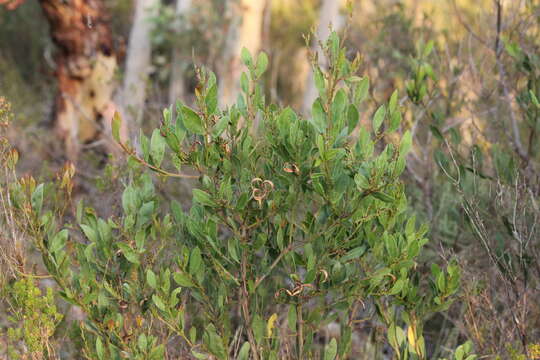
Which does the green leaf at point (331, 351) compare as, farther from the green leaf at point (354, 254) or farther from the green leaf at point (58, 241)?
the green leaf at point (58, 241)

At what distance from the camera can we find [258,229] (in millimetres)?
2797

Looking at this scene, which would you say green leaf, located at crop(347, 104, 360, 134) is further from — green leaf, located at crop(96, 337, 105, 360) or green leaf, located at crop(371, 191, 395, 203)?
green leaf, located at crop(96, 337, 105, 360)

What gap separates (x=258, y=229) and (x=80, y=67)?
4139mm

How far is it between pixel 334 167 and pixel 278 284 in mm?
800

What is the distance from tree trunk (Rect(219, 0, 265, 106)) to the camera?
9.62 metres

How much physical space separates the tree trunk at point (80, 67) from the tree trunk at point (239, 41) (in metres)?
3.06

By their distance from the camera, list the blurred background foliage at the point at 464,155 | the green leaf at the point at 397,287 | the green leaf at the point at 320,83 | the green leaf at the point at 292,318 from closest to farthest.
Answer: the green leaf at the point at 320,83 → the green leaf at the point at 397,287 → the green leaf at the point at 292,318 → the blurred background foliage at the point at 464,155

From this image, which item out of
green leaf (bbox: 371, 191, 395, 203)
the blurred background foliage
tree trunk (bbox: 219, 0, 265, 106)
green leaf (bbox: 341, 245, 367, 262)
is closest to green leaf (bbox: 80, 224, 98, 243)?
the blurred background foliage

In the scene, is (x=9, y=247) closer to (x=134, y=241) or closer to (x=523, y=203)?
(x=134, y=241)

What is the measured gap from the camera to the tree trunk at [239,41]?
9617 millimetres

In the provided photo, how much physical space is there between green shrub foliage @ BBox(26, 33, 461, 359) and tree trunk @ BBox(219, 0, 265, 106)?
22.5 feet

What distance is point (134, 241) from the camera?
108 inches

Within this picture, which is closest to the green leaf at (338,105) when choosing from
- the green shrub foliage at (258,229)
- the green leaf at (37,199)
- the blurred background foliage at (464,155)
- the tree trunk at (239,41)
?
the green shrub foliage at (258,229)

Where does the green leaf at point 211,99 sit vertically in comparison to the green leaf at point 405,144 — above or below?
above
